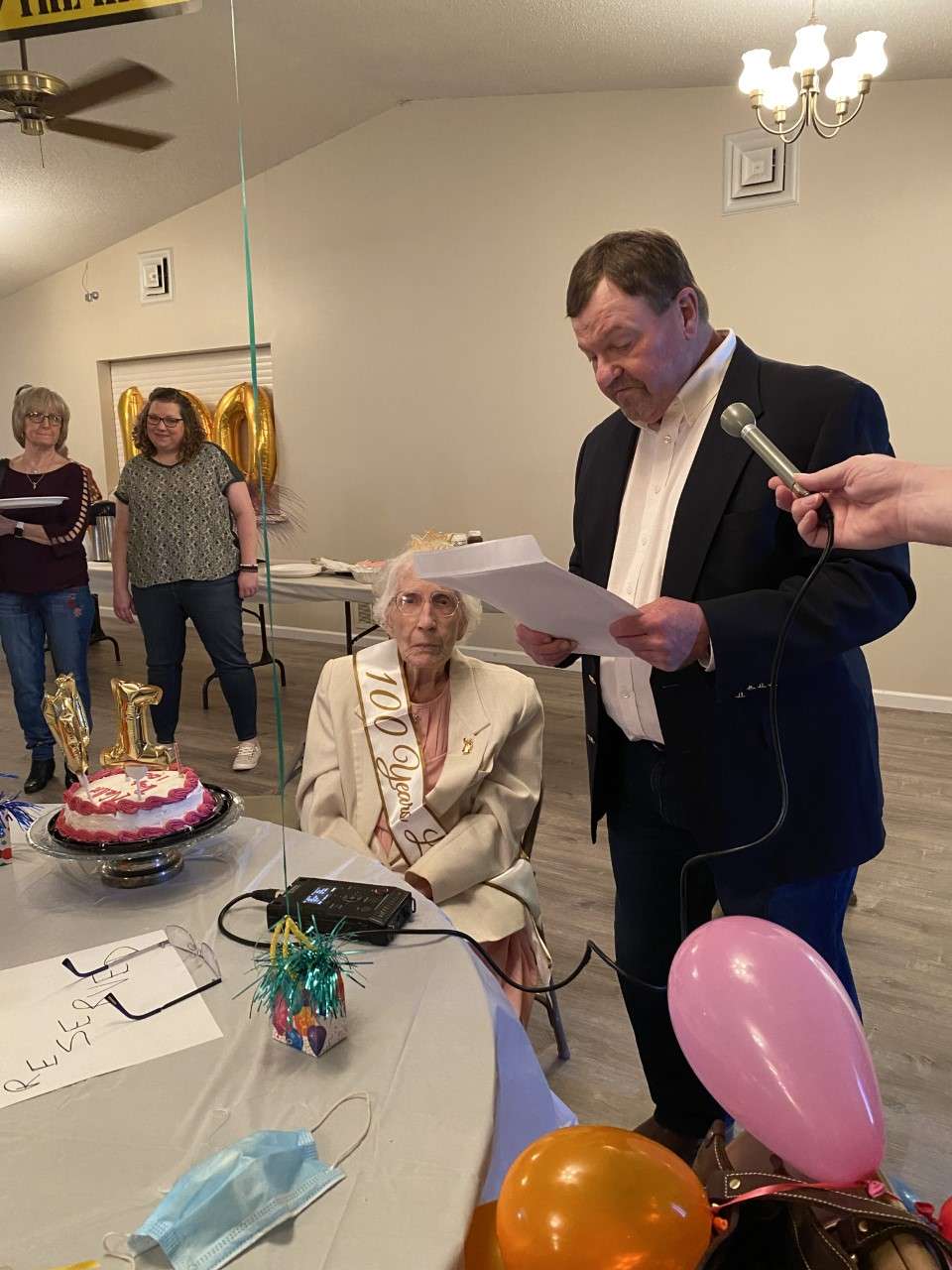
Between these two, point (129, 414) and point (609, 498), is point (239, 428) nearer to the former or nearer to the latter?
point (129, 414)

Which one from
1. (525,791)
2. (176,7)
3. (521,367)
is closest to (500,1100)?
(525,791)

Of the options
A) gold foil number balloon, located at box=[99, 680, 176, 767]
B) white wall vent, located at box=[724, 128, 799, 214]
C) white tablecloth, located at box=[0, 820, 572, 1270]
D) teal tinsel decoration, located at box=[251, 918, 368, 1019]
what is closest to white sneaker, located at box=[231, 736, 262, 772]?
gold foil number balloon, located at box=[99, 680, 176, 767]

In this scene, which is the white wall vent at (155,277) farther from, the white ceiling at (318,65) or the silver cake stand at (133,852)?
the silver cake stand at (133,852)

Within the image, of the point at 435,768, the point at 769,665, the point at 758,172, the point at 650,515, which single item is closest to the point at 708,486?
the point at 650,515

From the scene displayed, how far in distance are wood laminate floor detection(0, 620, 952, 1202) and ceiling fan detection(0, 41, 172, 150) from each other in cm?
74

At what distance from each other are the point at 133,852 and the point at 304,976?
16.9 inches

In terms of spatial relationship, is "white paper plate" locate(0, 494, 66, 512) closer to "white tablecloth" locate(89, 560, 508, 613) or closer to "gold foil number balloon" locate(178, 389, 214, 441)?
"gold foil number balloon" locate(178, 389, 214, 441)

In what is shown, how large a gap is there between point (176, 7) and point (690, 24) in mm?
3358

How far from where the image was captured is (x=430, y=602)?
73.7 inches

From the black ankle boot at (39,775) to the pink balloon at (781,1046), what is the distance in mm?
1097

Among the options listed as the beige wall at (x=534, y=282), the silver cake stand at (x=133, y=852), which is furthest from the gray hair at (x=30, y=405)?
the beige wall at (x=534, y=282)

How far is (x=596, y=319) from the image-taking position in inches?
50.6

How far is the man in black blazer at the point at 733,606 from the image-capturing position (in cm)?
117

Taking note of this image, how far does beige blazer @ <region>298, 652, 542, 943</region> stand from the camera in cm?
165
